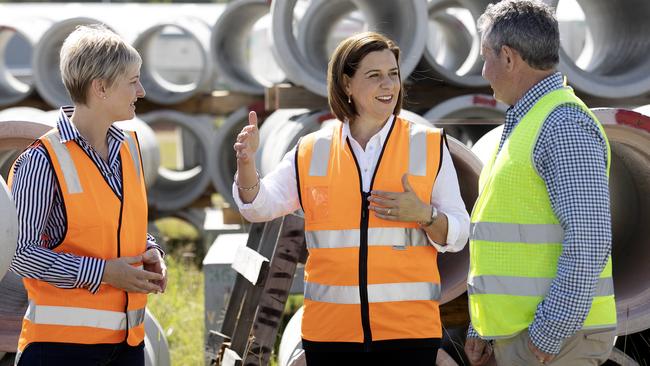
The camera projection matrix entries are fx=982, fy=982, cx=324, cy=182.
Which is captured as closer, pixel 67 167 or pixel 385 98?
pixel 67 167

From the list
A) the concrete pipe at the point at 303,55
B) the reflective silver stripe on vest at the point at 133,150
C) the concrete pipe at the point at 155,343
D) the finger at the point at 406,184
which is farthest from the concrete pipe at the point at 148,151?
the finger at the point at 406,184

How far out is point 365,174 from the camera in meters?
3.19

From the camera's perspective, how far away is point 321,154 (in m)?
3.28

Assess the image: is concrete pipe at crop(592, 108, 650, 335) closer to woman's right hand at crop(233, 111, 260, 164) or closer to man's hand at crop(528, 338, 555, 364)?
man's hand at crop(528, 338, 555, 364)

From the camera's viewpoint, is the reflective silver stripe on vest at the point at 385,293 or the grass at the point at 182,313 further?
the grass at the point at 182,313

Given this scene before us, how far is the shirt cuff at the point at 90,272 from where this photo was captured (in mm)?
2992

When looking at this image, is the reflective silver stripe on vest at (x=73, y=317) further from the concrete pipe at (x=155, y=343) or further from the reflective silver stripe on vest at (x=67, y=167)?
the concrete pipe at (x=155, y=343)

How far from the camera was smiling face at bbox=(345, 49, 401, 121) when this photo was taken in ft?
10.5

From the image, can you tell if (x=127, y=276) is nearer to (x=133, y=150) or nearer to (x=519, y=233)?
(x=133, y=150)

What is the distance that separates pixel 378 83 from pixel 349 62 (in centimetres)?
13

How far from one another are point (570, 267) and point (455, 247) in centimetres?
53

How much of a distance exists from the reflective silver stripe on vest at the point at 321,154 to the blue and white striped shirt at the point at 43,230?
75cm

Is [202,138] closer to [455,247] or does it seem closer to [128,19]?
[128,19]

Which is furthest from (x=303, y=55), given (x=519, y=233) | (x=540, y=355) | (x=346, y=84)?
(x=540, y=355)
